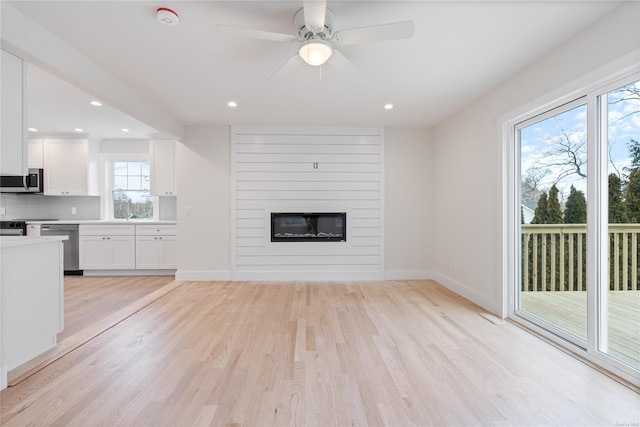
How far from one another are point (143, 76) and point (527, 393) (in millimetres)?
4010

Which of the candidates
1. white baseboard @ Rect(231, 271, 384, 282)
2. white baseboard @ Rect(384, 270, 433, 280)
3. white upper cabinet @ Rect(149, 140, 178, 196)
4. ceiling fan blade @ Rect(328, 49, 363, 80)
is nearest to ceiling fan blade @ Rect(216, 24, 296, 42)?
ceiling fan blade @ Rect(328, 49, 363, 80)

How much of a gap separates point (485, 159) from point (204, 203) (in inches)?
157

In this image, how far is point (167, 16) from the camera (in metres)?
1.85

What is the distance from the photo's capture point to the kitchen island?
5.97 feet

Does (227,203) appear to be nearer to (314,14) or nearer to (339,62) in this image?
(339,62)

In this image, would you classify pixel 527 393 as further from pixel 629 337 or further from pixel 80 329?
pixel 80 329

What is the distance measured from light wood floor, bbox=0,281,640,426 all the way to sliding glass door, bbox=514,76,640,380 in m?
0.34

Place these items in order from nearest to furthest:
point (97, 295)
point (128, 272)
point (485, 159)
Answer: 1. point (485, 159)
2. point (97, 295)
3. point (128, 272)

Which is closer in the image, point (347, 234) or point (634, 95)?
point (634, 95)

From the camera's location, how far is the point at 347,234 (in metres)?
4.61

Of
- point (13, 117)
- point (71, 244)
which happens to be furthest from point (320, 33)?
point (71, 244)

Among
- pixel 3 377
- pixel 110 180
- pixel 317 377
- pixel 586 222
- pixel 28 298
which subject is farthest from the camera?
pixel 110 180

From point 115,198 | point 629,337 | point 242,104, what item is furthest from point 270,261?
point 629,337

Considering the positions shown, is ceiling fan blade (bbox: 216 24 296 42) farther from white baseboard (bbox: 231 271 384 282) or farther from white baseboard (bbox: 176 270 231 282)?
white baseboard (bbox: 176 270 231 282)
